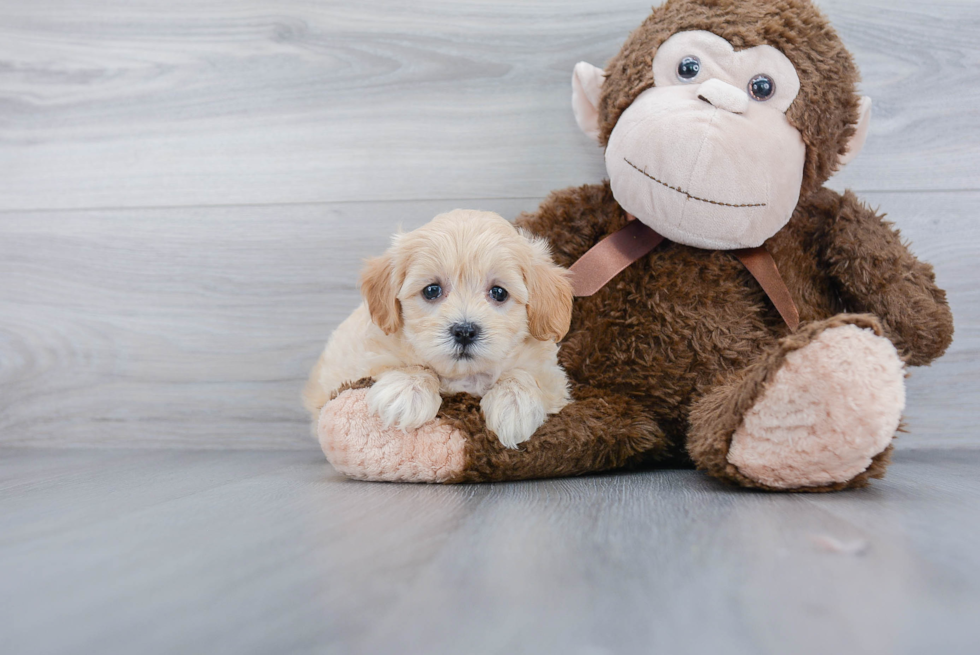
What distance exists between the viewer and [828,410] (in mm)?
775

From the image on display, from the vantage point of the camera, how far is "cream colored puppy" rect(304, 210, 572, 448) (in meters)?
0.93

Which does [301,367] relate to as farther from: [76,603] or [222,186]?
[76,603]

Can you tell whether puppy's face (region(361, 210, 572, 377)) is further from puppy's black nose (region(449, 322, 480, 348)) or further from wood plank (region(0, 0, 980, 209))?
wood plank (region(0, 0, 980, 209))

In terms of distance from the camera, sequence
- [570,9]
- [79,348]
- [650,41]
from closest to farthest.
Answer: [650,41] < [570,9] < [79,348]

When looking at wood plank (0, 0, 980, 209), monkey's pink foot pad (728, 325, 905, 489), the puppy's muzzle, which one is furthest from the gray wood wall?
monkey's pink foot pad (728, 325, 905, 489)

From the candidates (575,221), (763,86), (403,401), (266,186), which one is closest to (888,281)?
(763,86)

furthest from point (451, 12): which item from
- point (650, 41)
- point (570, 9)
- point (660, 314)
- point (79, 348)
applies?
point (79, 348)

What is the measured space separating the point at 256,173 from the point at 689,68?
0.92 m

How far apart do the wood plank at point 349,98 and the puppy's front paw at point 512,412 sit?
22.9 inches

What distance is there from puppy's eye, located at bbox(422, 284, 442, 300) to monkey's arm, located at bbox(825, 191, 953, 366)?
664 millimetres

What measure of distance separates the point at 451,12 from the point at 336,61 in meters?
0.26

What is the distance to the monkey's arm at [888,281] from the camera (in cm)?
103

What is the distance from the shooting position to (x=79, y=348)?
147 cm

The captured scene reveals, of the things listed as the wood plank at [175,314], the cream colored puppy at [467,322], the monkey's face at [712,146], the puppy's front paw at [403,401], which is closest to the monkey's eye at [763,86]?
the monkey's face at [712,146]
